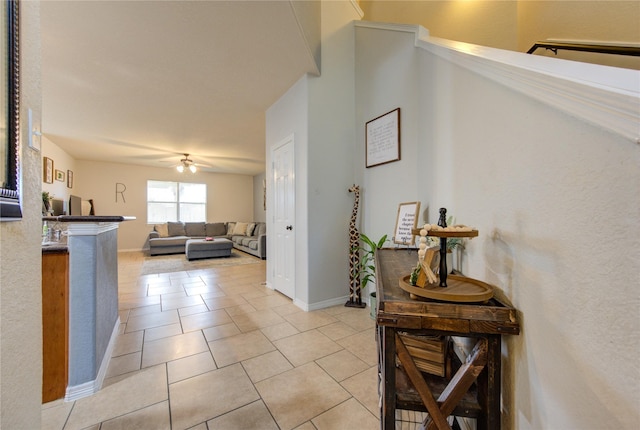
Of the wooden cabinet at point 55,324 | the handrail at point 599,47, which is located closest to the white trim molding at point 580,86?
the handrail at point 599,47

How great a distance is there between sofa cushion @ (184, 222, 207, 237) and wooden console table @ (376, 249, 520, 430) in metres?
7.48

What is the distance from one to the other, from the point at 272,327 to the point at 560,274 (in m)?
2.20

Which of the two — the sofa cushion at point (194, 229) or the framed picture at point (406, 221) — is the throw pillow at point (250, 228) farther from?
the framed picture at point (406, 221)

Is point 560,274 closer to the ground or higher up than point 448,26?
closer to the ground

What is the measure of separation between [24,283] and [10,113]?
0.49 m

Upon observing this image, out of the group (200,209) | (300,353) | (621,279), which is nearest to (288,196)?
(300,353)

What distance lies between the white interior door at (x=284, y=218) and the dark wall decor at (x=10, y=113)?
92.1 inches

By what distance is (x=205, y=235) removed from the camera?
24.3 ft

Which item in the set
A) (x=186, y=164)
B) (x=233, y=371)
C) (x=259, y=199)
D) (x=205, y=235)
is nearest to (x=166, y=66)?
(x=233, y=371)

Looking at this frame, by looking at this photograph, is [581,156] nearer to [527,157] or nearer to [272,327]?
[527,157]

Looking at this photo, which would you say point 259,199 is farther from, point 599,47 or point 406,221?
point 599,47

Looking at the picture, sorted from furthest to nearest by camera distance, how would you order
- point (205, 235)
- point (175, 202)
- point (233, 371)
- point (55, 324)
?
point (175, 202)
point (205, 235)
point (233, 371)
point (55, 324)

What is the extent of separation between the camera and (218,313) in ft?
8.64

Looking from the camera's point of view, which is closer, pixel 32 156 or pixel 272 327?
pixel 32 156
